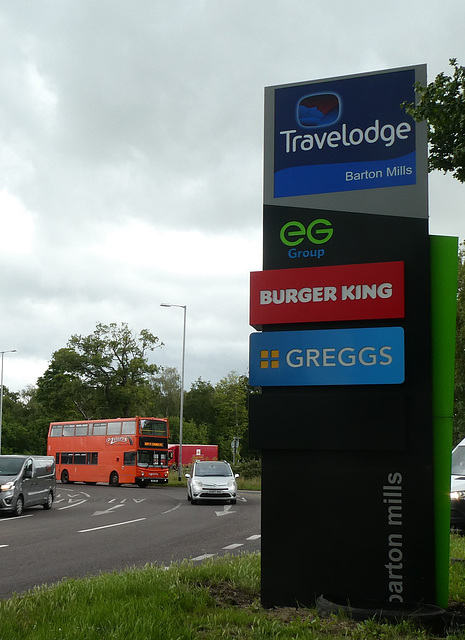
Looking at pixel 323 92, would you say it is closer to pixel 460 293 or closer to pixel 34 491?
pixel 34 491

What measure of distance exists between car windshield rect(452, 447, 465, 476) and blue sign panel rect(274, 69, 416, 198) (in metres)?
11.0

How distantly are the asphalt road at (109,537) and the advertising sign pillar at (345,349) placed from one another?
A: 12.3ft

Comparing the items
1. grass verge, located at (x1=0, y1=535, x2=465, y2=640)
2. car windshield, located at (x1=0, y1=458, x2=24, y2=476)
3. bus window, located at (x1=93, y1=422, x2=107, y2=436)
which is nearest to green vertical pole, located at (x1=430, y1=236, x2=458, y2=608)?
grass verge, located at (x1=0, y1=535, x2=465, y2=640)

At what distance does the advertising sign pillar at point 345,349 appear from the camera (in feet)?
21.1

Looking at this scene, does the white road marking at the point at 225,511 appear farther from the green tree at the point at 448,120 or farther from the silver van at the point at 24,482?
the green tree at the point at 448,120

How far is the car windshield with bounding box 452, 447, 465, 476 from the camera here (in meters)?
16.6

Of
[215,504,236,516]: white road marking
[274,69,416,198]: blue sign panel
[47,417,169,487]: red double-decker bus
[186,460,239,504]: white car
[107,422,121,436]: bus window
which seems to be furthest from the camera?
[107,422,121,436]: bus window

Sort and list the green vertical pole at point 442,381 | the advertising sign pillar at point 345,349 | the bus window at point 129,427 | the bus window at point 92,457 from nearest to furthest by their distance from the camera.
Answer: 1. the green vertical pole at point 442,381
2. the advertising sign pillar at point 345,349
3. the bus window at point 129,427
4. the bus window at point 92,457

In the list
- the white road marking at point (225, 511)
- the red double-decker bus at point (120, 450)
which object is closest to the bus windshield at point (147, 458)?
the red double-decker bus at point (120, 450)

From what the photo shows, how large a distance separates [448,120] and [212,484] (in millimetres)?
20337

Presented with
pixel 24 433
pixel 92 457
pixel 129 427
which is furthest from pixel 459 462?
pixel 24 433

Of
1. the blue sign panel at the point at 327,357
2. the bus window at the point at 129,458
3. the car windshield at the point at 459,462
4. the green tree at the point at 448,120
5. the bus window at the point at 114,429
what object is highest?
the green tree at the point at 448,120

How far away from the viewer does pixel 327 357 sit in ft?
22.4

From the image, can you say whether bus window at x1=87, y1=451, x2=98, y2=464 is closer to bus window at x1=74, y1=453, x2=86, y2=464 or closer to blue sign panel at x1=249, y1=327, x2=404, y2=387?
bus window at x1=74, y1=453, x2=86, y2=464
